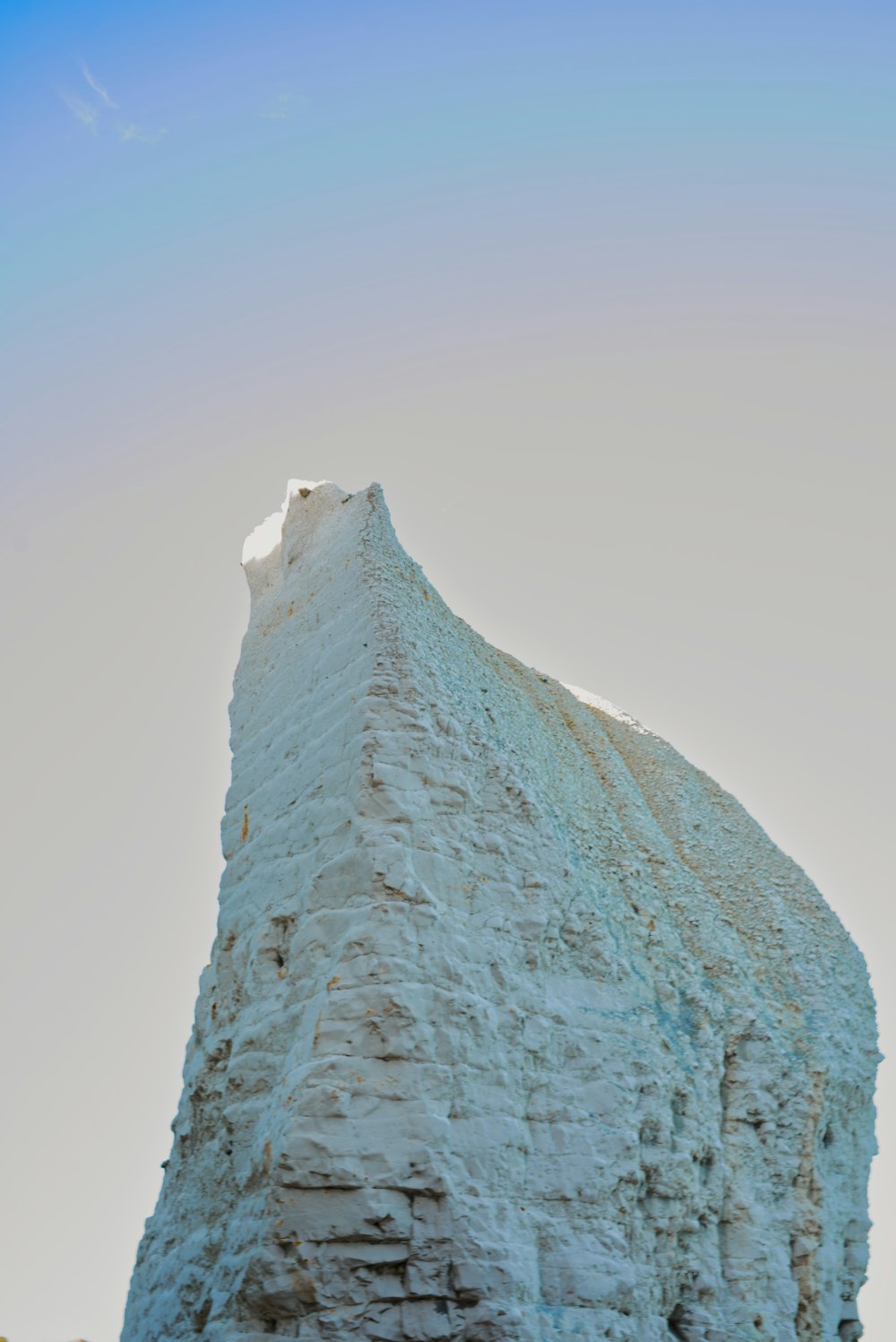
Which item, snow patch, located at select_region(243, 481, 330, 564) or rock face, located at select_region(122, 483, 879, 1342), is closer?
rock face, located at select_region(122, 483, 879, 1342)

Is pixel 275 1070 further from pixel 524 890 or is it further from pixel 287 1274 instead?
pixel 524 890

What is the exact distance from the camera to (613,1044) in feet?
36.3

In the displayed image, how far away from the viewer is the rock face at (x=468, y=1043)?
8.94 m

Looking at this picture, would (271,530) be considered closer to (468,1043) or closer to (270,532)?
(270,532)

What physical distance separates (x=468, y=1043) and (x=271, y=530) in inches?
363

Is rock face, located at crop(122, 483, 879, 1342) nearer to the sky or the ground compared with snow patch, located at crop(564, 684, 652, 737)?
nearer to the ground

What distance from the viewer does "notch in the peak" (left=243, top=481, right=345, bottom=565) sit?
52.7 ft

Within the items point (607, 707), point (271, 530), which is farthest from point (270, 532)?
point (607, 707)

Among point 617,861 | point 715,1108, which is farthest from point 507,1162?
point 617,861

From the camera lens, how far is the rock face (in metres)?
8.94

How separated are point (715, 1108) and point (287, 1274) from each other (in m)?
5.22

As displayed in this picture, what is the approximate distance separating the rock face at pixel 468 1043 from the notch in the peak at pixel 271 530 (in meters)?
0.71

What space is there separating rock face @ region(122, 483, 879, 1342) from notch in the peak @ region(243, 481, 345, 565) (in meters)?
0.71

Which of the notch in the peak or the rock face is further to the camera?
the notch in the peak
